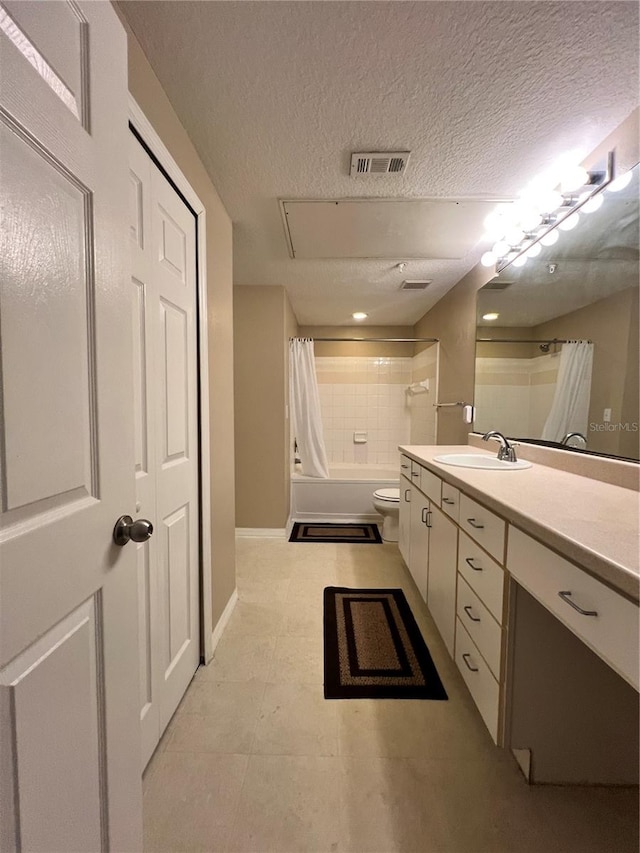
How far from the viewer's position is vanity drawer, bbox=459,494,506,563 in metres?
1.08

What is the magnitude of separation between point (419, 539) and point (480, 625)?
0.82m

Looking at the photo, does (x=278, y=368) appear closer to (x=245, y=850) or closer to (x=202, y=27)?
(x=202, y=27)

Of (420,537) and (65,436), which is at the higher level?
(65,436)

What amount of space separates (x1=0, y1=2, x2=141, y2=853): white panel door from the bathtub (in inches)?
111

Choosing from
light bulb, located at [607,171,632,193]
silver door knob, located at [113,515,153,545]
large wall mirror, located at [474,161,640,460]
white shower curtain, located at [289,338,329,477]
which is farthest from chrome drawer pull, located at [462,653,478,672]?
white shower curtain, located at [289,338,329,477]

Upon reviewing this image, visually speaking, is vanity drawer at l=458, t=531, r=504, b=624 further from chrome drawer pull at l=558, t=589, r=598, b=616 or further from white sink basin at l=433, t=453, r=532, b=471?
white sink basin at l=433, t=453, r=532, b=471

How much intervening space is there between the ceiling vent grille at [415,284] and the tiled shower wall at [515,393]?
34.5 inches

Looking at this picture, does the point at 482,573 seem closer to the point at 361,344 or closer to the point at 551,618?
the point at 551,618

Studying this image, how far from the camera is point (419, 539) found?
2014 mm

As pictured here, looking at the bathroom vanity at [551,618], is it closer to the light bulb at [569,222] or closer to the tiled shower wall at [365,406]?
the light bulb at [569,222]

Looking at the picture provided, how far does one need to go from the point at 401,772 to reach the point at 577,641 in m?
0.70

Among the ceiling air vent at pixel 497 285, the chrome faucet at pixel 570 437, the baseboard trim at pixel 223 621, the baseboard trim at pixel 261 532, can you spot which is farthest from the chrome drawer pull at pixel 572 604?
the baseboard trim at pixel 261 532

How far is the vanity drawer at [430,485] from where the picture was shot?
169cm

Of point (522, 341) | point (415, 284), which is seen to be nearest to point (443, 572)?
point (522, 341)
